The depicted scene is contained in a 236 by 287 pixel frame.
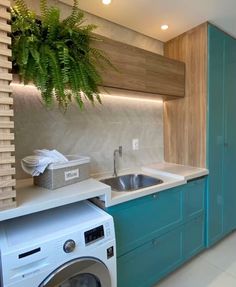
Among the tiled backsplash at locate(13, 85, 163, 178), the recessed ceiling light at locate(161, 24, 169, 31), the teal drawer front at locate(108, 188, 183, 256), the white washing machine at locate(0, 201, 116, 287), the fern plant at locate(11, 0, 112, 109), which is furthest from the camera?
the recessed ceiling light at locate(161, 24, 169, 31)

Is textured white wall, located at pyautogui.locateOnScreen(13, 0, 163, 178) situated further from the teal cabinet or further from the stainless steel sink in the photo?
the teal cabinet

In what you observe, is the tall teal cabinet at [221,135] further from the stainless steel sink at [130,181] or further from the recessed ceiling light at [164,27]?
the stainless steel sink at [130,181]

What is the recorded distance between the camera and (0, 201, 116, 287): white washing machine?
2.96 feet

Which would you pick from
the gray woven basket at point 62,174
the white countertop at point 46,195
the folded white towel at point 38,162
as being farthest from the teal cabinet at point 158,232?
the folded white towel at point 38,162

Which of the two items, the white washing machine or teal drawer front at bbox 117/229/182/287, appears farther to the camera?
teal drawer front at bbox 117/229/182/287

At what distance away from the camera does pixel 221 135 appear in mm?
2328

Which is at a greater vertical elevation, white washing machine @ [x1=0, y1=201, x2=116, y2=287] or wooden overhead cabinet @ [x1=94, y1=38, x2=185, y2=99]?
wooden overhead cabinet @ [x1=94, y1=38, x2=185, y2=99]

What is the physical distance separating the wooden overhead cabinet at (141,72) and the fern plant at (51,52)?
323 millimetres

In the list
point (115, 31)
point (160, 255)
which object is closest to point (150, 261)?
point (160, 255)

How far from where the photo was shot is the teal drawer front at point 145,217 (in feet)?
4.77

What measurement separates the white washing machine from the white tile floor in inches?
37.6

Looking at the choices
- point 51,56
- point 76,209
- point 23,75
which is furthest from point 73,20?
point 76,209

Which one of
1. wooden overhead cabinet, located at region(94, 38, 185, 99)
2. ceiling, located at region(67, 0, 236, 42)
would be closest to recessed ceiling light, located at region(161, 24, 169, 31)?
ceiling, located at region(67, 0, 236, 42)

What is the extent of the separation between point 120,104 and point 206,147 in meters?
1.03
